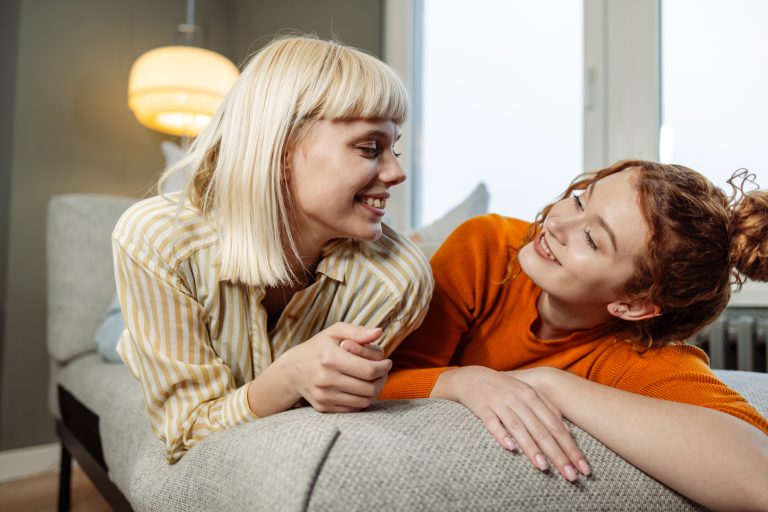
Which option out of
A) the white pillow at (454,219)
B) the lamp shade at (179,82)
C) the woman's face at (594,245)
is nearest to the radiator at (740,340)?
the white pillow at (454,219)

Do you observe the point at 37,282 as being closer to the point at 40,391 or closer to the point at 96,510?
the point at 40,391

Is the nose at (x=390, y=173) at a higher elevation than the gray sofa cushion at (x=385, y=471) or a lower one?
higher

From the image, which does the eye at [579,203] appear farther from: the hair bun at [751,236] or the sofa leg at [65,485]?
the sofa leg at [65,485]

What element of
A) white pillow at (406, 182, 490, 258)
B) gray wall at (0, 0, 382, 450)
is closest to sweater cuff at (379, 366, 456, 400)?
white pillow at (406, 182, 490, 258)

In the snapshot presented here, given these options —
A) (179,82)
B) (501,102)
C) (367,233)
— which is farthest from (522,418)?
(501,102)

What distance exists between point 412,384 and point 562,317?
0.31 meters

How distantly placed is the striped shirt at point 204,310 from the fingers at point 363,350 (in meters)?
0.19

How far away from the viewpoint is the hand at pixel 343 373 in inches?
24.3

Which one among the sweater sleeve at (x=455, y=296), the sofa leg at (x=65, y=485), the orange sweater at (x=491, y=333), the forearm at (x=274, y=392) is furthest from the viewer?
the sofa leg at (x=65, y=485)

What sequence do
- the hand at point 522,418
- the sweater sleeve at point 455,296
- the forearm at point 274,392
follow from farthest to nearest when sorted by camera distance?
the sweater sleeve at point 455,296
the forearm at point 274,392
the hand at point 522,418

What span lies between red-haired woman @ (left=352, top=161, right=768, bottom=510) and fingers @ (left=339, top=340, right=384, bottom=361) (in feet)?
0.40

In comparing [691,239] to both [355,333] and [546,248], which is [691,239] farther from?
[355,333]

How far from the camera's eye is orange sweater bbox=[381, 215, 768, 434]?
0.92 meters

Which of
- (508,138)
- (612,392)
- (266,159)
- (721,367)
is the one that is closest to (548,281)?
(612,392)
